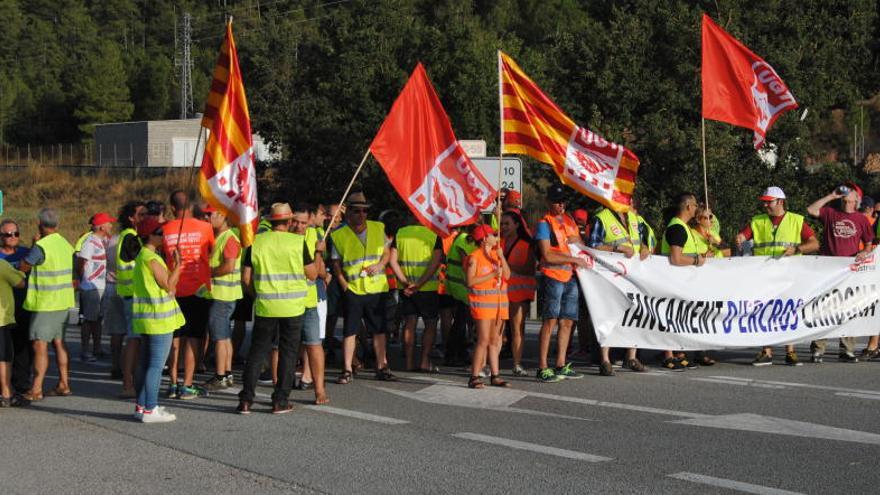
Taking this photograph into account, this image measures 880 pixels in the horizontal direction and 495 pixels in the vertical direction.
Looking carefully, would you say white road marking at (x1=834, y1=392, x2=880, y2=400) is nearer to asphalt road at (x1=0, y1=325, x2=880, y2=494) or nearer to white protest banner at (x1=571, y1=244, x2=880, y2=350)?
asphalt road at (x1=0, y1=325, x2=880, y2=494)

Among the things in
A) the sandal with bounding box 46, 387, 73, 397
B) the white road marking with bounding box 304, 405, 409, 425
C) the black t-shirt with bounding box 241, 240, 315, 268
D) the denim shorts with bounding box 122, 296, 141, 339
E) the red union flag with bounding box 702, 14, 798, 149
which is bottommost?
the sandal with bounding box 46, 387, 73, 397

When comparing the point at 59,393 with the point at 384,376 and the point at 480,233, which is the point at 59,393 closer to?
the point at 384,376

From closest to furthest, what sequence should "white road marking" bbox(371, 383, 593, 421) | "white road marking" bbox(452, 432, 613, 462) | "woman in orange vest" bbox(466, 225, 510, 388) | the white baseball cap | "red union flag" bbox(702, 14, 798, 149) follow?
"white road marking" bbox(452, 432, 613, 462), "white road marking" bbox(371, 383, 593, 421), "woman in orange vest" bbox(466, 225, 510, 388), the white baseball cap, "red union flag" bbox(702, 14, 798, 149)

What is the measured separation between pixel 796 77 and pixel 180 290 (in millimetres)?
26256

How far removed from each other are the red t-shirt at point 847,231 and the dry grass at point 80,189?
4790cm

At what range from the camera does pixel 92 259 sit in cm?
1473

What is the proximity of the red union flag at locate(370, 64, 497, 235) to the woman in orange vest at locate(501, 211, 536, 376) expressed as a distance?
2.28 ft

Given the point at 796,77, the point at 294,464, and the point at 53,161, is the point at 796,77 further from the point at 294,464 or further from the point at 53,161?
the point at 53,161

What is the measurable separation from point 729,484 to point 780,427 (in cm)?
211

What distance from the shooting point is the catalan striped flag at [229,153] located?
34.5 ft

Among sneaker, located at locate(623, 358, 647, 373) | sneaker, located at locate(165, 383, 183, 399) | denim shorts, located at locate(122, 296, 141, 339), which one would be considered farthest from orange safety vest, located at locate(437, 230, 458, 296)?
denim shorts, located at locate(122, 296, 141, 339)

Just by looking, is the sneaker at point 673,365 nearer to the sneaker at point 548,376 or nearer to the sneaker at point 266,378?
the sneaker at point 548,376

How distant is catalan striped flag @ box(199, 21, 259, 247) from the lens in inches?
414

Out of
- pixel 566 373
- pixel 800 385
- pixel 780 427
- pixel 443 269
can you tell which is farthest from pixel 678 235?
pixel 780 427
